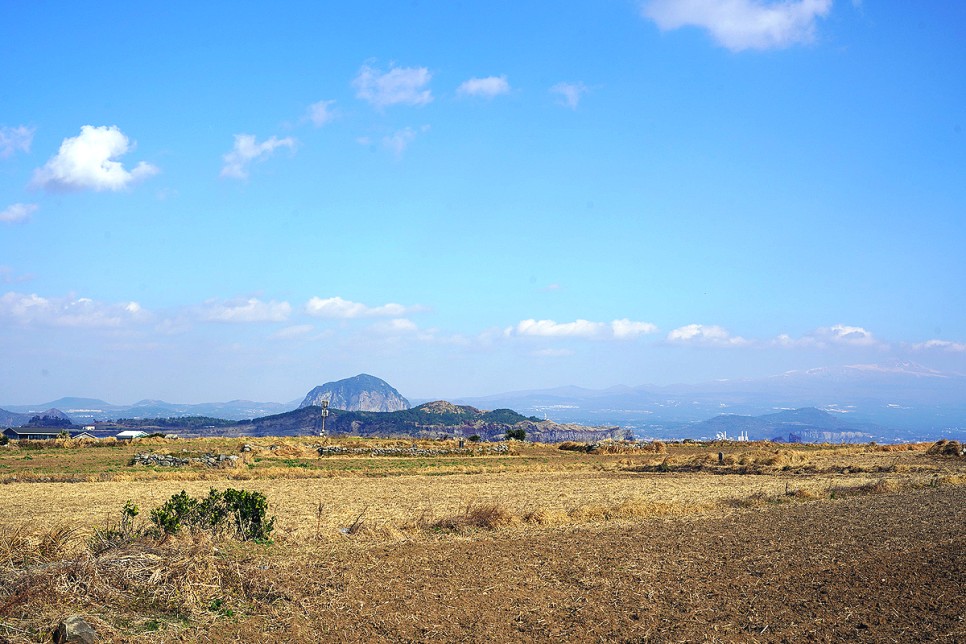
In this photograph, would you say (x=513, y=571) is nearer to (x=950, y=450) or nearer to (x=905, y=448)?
(x=950, y=450)

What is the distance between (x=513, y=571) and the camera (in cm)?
1473

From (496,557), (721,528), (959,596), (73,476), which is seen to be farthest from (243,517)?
(73,476)

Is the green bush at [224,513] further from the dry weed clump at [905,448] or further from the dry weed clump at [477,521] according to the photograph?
the dry weed clump at [905,448]

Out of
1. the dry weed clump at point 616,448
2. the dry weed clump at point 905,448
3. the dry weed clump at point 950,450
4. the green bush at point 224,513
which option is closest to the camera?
the green bush at point 224,513

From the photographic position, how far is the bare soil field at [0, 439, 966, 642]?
11.0 metres

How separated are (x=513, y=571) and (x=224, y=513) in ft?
24.7

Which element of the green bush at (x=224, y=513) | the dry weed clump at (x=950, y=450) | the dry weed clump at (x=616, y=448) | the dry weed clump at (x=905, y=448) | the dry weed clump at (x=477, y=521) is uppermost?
the green bush at (x=224, y=513)

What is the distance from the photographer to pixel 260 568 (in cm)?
1386

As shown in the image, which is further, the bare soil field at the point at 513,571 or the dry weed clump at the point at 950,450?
the dry weed clump at the point at 950,450

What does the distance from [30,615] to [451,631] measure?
5.83m

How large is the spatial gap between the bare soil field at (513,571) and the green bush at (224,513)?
58cm

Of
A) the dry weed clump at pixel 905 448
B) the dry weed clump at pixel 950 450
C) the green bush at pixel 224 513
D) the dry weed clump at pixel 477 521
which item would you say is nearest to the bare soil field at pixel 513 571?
the dry weed clump at pixel 477 521

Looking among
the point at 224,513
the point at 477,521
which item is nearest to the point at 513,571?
the point at 477,521

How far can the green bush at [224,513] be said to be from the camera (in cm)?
1695
